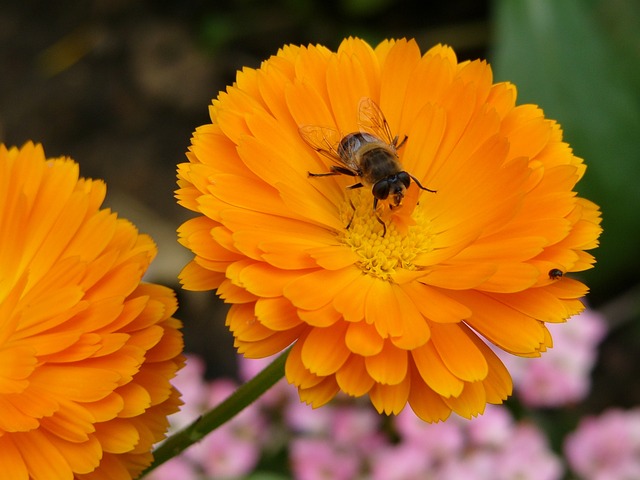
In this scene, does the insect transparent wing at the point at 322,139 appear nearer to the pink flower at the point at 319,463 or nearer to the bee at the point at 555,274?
the bee at the point at 555,274

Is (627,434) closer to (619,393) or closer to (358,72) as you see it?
(619,393)

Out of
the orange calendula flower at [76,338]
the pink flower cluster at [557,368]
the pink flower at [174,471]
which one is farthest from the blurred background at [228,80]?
the orange calendula flower at [76,338]

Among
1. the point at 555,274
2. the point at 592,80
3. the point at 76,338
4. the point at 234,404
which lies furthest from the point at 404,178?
the point at 592,80

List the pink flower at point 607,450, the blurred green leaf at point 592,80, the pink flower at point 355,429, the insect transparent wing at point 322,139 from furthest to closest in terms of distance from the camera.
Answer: the blurred green leaf at point 592,80
the pink flower at point 607,450
the pink flower at point 355,429
the insect transparent wing at point 322,139

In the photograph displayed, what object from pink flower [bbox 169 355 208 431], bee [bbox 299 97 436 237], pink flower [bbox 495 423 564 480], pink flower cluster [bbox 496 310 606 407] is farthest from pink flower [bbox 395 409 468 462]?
bee [bbox 299 97 436 237]

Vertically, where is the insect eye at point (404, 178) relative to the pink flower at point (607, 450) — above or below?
above

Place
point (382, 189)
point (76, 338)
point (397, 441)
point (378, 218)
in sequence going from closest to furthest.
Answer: point (76, 338)
point (382, 189)
point (378, 218)
point (397, 441)

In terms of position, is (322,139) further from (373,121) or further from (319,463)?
(319,463)

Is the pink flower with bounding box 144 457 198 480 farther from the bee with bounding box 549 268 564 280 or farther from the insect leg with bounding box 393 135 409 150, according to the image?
the bee with bounding box 549 268 564 280
